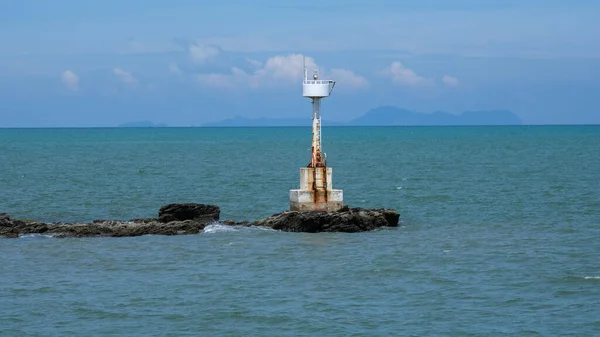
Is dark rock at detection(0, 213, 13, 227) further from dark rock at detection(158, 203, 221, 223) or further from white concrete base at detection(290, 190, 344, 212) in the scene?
white concrete base at detection(290, 190, 344, 212)

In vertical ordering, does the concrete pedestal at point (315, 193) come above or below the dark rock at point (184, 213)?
above

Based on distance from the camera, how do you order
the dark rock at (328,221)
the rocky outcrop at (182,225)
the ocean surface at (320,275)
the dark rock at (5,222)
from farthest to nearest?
the dark rock at (5,222)
the dark rock at (328,221)
the rocky outcrop at (182,225)
the ocean surface at (320,275)

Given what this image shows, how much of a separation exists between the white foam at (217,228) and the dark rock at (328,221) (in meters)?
1.13

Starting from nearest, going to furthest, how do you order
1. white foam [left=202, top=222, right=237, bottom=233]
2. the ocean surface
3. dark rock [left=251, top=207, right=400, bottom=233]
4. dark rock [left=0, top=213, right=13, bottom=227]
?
the ocean surface, dark rock [left=251, top=207, right=400, bottom=233], dark rock [left=0, top=213, right=13, bottom=227], white foam [left=202, top=222, right=237, bottom=233]

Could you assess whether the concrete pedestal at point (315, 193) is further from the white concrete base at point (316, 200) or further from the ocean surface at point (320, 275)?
the ocean surface at point (320, 275)

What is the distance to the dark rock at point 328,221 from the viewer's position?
37.8 meters

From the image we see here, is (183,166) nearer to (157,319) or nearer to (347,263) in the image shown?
(347,263)

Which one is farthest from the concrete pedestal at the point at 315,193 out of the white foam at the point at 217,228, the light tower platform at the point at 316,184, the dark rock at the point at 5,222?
the dark rock at the point at 5,222

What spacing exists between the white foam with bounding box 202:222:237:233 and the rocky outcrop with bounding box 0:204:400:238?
22 centimetres

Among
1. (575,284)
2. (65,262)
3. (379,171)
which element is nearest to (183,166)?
(379,171)

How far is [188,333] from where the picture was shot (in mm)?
23438

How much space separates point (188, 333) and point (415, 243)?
13847 mm

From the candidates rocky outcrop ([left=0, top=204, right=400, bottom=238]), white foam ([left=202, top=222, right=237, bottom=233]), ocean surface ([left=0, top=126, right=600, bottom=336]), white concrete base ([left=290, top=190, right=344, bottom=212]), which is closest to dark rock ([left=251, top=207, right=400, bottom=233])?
rocky outcrop ([left=0, top=204, right=400, bottom=238])

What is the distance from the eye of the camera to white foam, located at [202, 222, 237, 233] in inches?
1504
